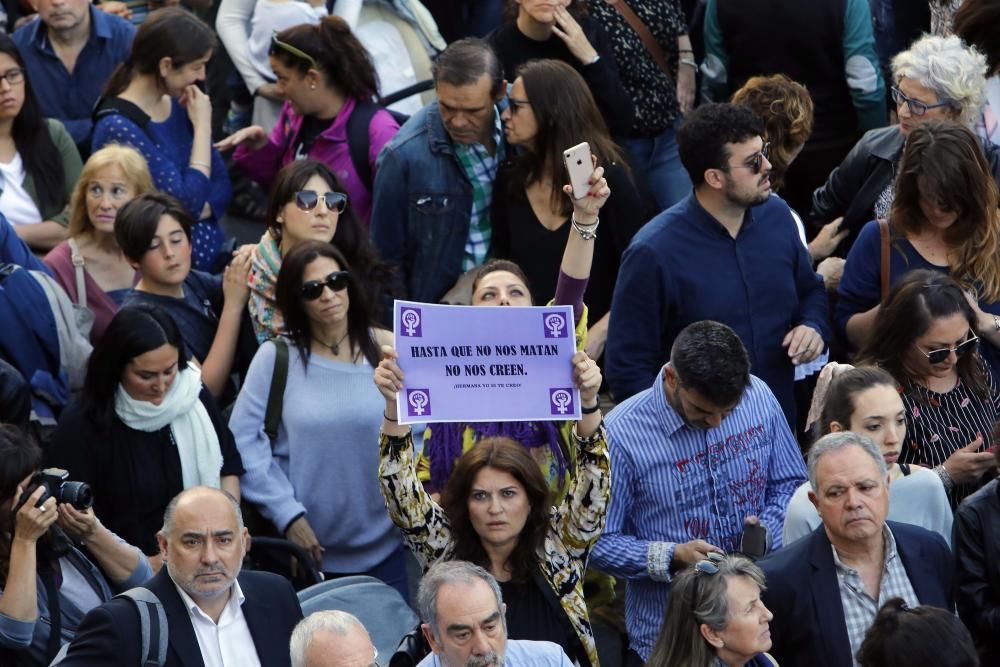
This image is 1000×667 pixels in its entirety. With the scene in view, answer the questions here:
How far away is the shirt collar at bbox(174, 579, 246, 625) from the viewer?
6.09m

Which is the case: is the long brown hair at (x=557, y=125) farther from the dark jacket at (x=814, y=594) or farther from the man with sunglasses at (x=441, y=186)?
the dark jacket at (x=814, y=594)

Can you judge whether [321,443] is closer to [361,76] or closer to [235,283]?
[235,283]

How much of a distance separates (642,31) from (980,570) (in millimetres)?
3786

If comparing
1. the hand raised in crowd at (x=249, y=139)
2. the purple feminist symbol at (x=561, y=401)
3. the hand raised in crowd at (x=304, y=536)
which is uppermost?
the hand raised in crowd at (x=249, y=139)

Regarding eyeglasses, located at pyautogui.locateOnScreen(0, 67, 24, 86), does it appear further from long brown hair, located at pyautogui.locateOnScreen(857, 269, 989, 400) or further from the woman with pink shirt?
long brown hair, located at pyautogui.locateOnScreen(857, 269, 989, 400)

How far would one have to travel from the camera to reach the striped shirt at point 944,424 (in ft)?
22.7

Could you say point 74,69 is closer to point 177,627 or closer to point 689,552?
point 177,627

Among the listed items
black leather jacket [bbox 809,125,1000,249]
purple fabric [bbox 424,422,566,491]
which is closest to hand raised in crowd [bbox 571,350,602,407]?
purple fabric [bbox 424,422,566,491]

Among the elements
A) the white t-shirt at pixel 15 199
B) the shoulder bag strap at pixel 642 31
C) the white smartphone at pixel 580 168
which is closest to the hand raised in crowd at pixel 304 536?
the white smartphone at pixel 580 168

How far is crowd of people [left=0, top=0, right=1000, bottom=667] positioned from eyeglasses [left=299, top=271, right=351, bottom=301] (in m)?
0.01

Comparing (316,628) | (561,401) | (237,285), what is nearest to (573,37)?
(237,285)

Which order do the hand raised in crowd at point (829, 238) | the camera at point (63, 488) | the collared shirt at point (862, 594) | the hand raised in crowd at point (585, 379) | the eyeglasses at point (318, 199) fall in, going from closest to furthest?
the collared shirt at point (862, 594) < the hand raised in crowd at point (585, 379) < the camera at point (63, 488) < the eyeglasses at point (318, 199) < the hand raised in crowd at point (829, 238)

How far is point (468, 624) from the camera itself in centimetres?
568

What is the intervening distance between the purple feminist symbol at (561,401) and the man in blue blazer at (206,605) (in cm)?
111
